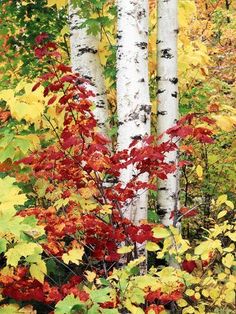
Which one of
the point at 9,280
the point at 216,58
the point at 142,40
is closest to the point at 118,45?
the point at 142,40

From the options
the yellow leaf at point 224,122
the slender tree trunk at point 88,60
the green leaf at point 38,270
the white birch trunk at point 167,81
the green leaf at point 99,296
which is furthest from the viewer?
the slender tree trunk at point 88,60

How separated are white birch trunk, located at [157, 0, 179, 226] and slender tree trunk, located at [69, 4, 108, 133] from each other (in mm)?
623

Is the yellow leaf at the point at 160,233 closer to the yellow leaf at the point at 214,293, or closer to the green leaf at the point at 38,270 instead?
the yellow leaf at the point at 214,293

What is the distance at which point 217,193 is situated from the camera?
224 inches

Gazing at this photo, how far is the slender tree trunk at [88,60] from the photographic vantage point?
13.3ft

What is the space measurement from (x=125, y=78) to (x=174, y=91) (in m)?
0.62

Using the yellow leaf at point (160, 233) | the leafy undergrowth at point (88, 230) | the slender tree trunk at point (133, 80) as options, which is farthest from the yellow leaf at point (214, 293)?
the slender tree trunk at point (133, 80)

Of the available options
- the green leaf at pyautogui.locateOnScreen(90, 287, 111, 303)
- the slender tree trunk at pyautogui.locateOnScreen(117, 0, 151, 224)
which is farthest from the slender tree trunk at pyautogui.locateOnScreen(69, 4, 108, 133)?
the green leaf at pyautogui.locateOnScreen(90, 287, 111, 303)

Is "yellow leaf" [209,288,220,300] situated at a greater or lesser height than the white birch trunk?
lesser

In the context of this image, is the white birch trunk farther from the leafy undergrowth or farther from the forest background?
the leafy undergrowth

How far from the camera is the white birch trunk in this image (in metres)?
3.71

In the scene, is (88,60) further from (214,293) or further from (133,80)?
Answer: (214,293)

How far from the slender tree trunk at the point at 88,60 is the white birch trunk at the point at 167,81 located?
623 mm

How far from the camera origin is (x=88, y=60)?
404 cm
